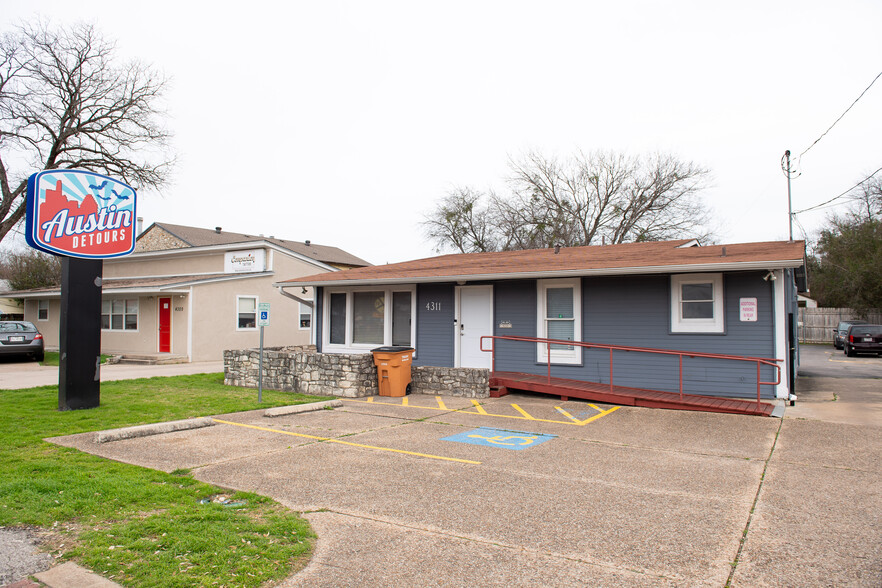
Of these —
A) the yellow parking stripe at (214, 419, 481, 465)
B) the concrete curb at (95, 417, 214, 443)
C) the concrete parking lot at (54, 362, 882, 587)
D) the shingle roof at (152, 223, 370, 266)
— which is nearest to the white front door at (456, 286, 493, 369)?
the concrete parking lot at (54, 362, 882, 587)

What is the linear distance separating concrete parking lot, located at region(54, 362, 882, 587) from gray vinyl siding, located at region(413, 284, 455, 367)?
13.9 ft

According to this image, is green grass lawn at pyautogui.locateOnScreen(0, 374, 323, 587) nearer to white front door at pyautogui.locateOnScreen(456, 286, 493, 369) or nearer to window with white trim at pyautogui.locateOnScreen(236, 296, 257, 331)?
white front door at pyautogui.locateOnScreen(456, 286, 493, 369)

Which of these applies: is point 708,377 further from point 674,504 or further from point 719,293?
point 674,504

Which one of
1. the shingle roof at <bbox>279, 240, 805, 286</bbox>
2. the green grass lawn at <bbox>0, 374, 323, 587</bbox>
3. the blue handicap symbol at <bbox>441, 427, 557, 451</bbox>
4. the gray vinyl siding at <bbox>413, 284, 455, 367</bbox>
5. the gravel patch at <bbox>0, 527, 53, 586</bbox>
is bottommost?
the blue handicap symbol at <bbox>441, 427, 557, 451</bbox>

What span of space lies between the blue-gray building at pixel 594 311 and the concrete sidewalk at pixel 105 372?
5.47 meters

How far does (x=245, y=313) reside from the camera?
78.0 feet

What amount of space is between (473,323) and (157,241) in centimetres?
2864

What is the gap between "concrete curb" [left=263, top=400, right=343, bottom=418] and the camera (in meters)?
9.86

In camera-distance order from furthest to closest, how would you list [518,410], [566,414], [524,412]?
[518,410]
[524,412]
[566,414]

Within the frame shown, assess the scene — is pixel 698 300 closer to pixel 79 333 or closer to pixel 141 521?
pixel 141 521

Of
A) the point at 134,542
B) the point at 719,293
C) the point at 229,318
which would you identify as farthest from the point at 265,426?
the point at 229,318

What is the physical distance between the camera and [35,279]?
Answer: 4156 centimetres

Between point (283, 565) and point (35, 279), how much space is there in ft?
155

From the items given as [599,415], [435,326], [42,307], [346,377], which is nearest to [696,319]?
[599,415]
